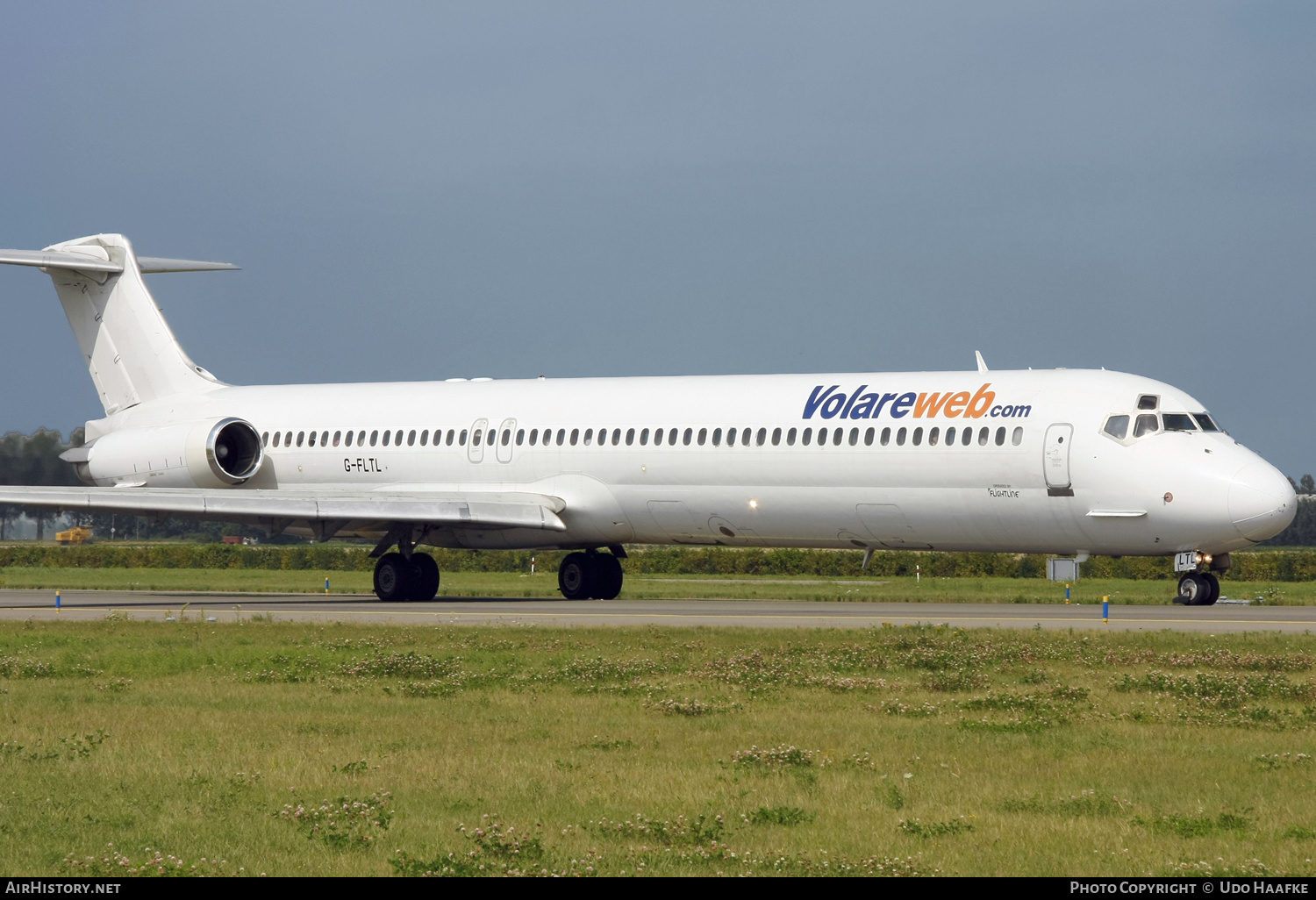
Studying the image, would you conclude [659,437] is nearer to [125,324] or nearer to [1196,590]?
[1196,590]

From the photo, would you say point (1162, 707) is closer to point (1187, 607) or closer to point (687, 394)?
point (1187, 607)

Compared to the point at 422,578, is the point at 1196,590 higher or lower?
higher

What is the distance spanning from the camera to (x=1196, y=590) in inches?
1096

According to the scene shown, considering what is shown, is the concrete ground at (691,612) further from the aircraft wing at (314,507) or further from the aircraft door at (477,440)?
the aircraft door at (477,440)

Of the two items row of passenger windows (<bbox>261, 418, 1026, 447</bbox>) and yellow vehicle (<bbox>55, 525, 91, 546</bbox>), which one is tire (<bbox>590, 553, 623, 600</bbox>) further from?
yellow vehicle (<bbox>55, 525, 91, 546</bbox>)

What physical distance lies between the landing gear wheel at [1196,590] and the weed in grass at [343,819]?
20.6 m

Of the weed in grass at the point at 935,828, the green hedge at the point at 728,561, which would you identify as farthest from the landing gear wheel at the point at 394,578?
the weed in grass at the point at 935,828

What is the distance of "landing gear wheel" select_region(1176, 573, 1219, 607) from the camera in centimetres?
2773

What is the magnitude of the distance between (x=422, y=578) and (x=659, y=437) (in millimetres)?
6104

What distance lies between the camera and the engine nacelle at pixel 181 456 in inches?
1441

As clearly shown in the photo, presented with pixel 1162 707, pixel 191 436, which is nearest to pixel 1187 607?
pixel 1162 707

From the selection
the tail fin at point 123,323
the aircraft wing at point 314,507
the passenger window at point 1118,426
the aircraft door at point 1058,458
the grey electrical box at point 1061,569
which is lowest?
the grey electrical box at point 1061,569

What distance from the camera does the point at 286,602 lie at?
32.7 metres

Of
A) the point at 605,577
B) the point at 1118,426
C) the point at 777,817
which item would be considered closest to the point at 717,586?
the point at 605,577
